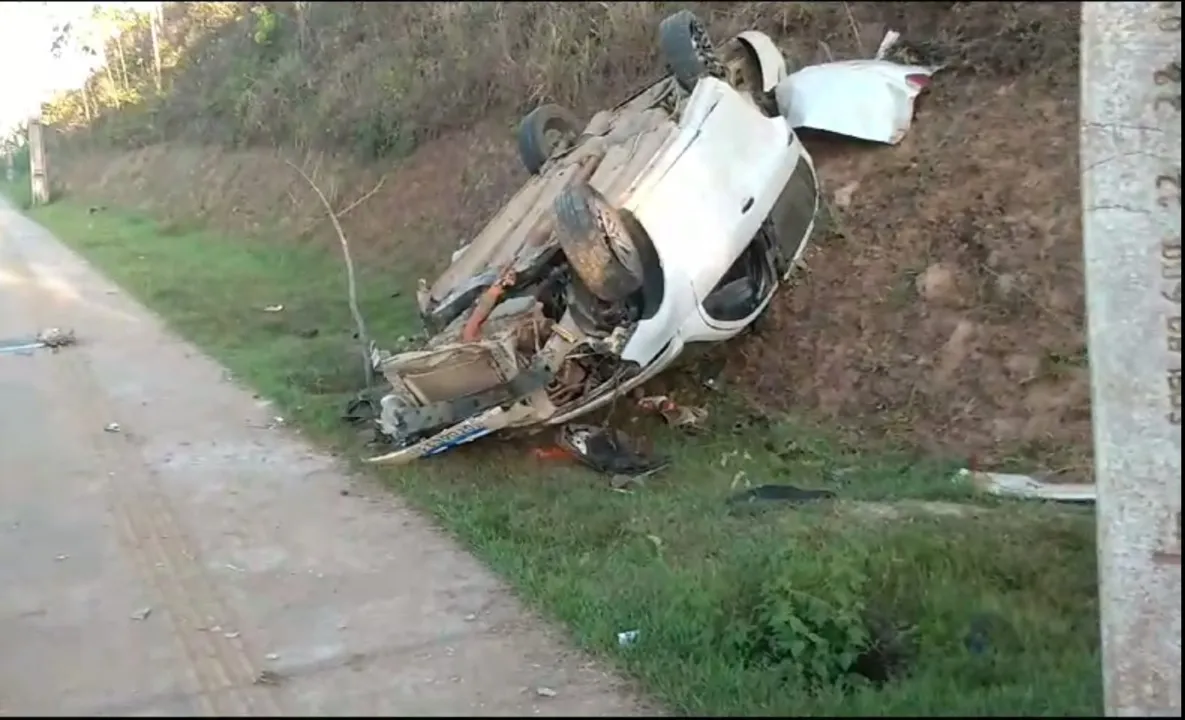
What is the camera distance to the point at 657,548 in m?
5.22

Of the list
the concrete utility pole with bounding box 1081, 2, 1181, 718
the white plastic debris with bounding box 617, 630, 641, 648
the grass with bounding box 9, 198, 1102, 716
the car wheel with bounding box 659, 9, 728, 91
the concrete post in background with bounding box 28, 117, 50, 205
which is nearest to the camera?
the concrete utility pole with bounding box 1081, 2, 1181, 718

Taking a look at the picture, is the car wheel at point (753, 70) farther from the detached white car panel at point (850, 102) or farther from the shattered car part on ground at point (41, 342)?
the shattered car part on ground at point (41, 342)

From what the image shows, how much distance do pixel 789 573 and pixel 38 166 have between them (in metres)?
22.2

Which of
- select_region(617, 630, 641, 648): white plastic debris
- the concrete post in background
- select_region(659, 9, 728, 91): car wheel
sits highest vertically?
select_region(659, 9, 728, 91): car wheel

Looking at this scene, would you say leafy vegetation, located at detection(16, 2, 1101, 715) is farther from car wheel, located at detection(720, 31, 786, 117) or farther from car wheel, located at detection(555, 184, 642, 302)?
car wheel, located at detection(720, 31, 786, 117)

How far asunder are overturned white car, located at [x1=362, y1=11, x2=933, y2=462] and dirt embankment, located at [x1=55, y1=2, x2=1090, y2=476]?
59 cm

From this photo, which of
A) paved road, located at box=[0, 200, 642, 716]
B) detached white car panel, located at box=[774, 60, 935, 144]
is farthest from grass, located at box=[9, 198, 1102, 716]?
detached white car panel, located at box=[774, 60, 935, 144]

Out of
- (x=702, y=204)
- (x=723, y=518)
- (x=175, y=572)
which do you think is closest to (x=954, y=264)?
(x=702, y=204)

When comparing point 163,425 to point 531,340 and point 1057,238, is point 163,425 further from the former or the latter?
point 1057,238

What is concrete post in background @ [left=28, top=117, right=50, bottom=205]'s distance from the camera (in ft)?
75.5

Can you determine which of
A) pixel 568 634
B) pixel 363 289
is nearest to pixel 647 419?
pixel 568 634

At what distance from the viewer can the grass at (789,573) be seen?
3.85 meters

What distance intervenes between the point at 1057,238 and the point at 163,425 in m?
Answer: 5.69

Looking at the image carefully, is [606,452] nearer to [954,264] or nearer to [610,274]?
[610,274]
